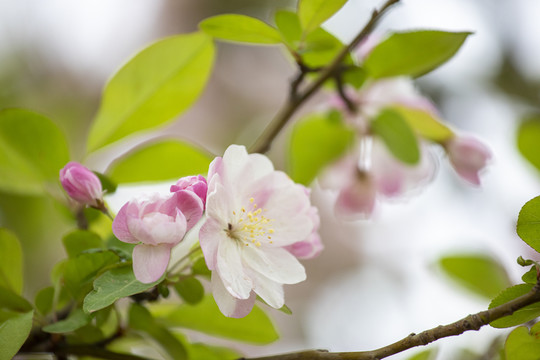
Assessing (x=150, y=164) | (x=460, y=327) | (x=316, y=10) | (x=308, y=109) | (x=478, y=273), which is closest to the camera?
(x=460, y=327)

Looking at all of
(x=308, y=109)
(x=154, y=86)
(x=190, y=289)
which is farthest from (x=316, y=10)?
(x=308, y=109)

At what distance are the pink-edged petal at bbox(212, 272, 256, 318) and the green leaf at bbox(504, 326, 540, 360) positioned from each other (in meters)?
0.22

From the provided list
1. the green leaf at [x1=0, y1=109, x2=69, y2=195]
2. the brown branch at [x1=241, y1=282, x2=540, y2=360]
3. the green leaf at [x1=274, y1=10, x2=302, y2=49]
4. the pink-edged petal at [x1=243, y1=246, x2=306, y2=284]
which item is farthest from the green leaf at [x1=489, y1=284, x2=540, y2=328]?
the green leaf at [x1=0, y1=109, x2=69, y2=195]

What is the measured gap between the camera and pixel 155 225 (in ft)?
1.55

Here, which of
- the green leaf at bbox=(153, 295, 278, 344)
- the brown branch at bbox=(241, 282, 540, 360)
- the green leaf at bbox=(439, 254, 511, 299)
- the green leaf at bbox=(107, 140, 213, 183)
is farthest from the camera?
the green leaf at bbox=(439, 254, 511, 299)

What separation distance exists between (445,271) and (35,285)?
1.03 metres

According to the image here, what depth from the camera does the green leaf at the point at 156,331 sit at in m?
0.59

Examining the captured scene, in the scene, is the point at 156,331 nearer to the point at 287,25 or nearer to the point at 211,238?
the point at 211,238

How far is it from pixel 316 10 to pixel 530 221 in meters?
0.32

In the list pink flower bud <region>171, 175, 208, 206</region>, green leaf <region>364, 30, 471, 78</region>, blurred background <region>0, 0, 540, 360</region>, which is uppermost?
green leaf <region>364, 30, 471, 78</region>

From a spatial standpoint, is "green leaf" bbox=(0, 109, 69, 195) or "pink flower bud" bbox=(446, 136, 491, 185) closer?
"green leaf" bbox=(0, 109, 69, 195)

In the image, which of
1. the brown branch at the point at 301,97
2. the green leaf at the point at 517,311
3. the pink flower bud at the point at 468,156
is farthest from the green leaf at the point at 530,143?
the green leaf at the point at 517,311

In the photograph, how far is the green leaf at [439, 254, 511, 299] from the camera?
0.88 meters

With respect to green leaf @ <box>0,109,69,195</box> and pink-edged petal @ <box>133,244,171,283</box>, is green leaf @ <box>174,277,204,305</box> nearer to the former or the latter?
pink-edged petal @ <box>133,244,171,283</box>
